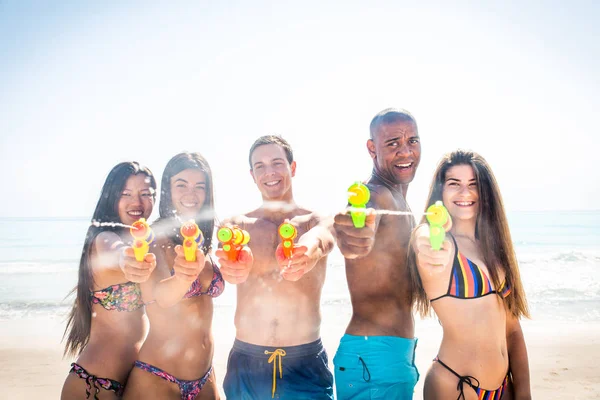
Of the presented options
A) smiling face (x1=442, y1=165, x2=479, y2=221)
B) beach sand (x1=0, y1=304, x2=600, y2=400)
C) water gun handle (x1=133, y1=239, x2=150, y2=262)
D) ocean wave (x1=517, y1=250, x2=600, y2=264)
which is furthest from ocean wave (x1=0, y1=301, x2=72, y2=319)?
ocean wave (x1=517, y1=250, x2=600, y2=264)

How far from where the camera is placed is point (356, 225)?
9.29 feet

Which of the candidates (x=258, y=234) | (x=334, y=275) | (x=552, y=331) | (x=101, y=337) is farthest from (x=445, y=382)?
(x=334, y=275)

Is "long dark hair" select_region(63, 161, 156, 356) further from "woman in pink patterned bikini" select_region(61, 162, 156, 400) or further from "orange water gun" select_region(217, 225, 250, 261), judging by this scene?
"orange water gun" select_region(217, 225, 250, 261)

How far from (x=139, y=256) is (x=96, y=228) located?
1.26 meters

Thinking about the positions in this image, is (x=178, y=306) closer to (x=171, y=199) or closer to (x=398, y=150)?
(x=171, y=199)

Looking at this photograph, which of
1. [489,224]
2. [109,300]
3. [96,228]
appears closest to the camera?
[489,224]

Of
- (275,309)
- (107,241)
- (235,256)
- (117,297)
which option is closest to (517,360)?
(275,309)

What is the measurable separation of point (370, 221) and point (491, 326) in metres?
1.36

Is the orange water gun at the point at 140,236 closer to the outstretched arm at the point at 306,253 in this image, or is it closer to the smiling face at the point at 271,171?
the outstretched arm at the point at 306,253

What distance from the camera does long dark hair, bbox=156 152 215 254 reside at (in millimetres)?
4004

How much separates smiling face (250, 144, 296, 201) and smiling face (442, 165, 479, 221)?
5.36 ft

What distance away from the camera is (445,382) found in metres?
3.18

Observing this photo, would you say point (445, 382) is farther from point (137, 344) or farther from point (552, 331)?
point (552, 331)

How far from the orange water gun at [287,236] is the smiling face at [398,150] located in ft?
5.54
